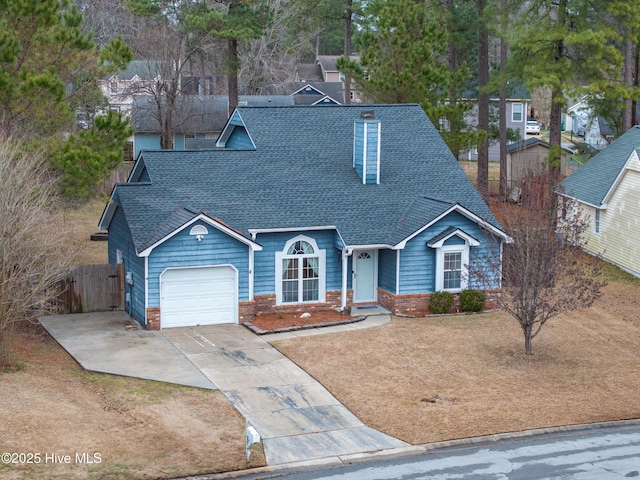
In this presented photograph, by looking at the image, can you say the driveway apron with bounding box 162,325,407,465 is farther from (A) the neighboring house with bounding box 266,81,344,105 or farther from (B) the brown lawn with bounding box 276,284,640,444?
(A) the neighboring house with bounding box 266,81,344,105

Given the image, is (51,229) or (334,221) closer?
(51,229)

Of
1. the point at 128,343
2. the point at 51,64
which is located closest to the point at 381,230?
the point at 128,343

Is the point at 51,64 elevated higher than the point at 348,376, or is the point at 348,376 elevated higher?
the point at 51,64

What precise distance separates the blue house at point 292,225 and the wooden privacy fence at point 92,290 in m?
0.93

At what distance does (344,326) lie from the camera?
2719 cm

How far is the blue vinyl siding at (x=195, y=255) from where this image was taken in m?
26.0

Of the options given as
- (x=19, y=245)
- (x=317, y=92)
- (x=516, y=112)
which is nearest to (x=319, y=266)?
(x=19, y=245)

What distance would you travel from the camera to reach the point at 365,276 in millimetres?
29469

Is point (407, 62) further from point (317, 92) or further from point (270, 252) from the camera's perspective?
point (317, 92)

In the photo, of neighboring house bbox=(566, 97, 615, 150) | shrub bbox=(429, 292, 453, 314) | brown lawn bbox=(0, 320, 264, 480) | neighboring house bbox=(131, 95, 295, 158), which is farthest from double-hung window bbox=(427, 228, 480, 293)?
neighboring house bbox=(566, 97, 615, 150)

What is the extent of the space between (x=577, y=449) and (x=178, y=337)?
1148cm

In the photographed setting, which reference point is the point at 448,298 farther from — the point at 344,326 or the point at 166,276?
the point at 166,276

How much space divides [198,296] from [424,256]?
7.01m

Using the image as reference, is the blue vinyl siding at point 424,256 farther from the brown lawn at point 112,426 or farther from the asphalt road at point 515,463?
the asphalt road at point 515,463
